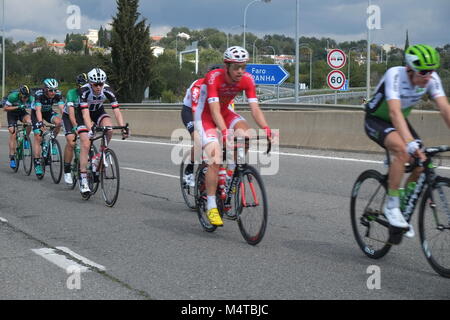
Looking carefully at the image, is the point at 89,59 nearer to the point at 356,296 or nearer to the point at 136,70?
the point at 136,70

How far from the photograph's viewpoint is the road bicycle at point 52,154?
11680 millimetres

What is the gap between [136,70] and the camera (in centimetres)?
7956

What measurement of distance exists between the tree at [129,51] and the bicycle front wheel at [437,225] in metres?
75.6

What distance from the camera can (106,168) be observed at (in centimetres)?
927

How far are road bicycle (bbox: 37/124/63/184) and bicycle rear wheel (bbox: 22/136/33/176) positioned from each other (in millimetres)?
777

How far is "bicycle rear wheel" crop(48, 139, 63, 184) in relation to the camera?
1162cm

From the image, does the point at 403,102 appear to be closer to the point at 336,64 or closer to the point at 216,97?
the point at 216,97

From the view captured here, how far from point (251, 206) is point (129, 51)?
75140 mm

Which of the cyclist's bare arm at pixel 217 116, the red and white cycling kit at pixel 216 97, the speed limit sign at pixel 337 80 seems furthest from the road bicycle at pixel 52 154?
the speed limit sign at pixel 337 80

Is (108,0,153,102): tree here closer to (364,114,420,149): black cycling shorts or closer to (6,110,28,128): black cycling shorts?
(6,110,28,128): black cycling shorts

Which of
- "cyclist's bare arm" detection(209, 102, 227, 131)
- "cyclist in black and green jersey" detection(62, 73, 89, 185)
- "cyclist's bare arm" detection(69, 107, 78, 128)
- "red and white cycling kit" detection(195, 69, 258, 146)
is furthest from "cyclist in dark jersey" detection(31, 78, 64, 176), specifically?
"cyclist's bare arm" detection(209, 102, 227, 131)

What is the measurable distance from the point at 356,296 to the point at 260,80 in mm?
20624
